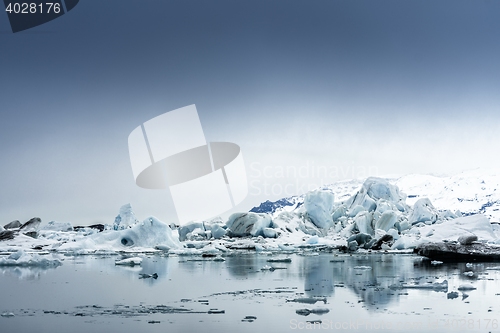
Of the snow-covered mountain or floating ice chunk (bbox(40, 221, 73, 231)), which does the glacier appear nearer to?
floating ice chunk (bbox(40, 221, 73, 231))

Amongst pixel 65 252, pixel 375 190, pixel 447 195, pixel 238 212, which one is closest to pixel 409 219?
pixel 375 190

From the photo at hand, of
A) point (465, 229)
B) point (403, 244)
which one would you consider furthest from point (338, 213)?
point (465, 229)

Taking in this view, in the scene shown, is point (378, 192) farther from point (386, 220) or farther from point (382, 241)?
point (382, 241)

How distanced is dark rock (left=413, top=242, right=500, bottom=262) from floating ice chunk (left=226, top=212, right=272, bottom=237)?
43.5 feet

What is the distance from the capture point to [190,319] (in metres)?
6.93

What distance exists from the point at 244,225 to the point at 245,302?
22.7 metres

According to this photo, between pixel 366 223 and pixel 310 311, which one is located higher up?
pixel 366 223

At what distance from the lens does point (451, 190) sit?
79500mm

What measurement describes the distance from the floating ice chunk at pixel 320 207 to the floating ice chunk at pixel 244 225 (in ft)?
16.1

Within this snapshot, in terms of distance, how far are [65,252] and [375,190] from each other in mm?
22287

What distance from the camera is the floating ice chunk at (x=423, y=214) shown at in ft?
112

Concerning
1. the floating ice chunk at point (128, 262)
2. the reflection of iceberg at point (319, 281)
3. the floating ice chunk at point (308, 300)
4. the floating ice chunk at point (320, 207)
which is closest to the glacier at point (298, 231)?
the floating ice chunk at point (320, 207)

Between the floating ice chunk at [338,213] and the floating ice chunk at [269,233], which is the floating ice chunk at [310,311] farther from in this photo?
the floating ice chunk at [338,213]

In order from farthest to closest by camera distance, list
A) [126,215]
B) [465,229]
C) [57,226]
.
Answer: [57,226], [126,215], [465,229]
